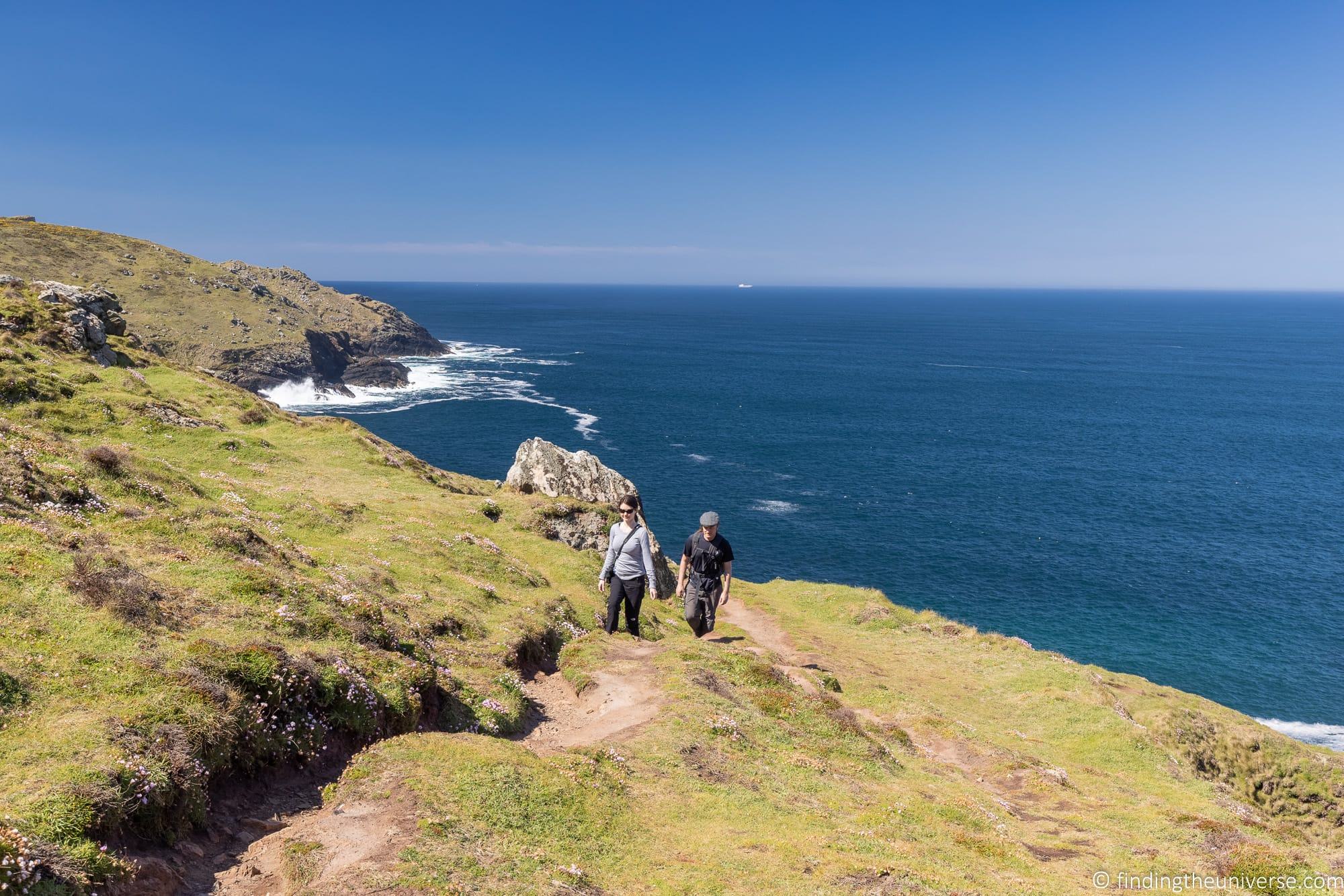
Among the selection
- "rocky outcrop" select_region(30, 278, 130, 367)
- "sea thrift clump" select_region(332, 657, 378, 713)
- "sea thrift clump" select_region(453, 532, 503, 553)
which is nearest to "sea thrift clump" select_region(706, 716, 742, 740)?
"sea thrift clump" select_region(332, 657, 378, 713)

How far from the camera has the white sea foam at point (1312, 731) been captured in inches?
2164

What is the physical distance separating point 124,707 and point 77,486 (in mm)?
10668

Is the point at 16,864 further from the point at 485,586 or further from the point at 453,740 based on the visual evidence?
the point at 485,586

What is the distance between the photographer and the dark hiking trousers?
2234cm

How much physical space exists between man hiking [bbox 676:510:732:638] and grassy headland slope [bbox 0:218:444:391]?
15330 cm

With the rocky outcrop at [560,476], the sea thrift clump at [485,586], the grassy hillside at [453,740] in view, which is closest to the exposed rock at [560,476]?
the rocky outcrop at [560,476]

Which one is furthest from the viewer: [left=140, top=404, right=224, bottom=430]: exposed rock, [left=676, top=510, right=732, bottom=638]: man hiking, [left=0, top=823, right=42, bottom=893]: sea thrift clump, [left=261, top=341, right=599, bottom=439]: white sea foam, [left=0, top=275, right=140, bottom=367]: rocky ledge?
[left=261, top=341, right=599, bottom=439]: white sea foam

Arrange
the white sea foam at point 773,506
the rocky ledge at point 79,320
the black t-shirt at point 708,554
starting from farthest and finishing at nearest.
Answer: the white sea foam at point 773,506
the rocky ledge at point 79,320
the black t-shirt at point 708,554

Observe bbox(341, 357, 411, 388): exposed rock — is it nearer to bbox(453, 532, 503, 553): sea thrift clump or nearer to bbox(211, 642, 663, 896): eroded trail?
bbox(453, 532, 503, 553): sea thrift clump

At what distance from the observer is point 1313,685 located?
208 feet

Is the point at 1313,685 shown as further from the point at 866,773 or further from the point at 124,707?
the point at 124,707

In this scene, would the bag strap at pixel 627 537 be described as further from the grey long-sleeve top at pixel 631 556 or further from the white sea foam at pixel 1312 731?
the white sea foam at pixel 1312 731

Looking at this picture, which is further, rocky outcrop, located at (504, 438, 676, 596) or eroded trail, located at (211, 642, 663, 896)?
rocky outcrop, located at (504, 438, 676, 596)


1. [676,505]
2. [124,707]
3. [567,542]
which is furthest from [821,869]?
[676,505]
